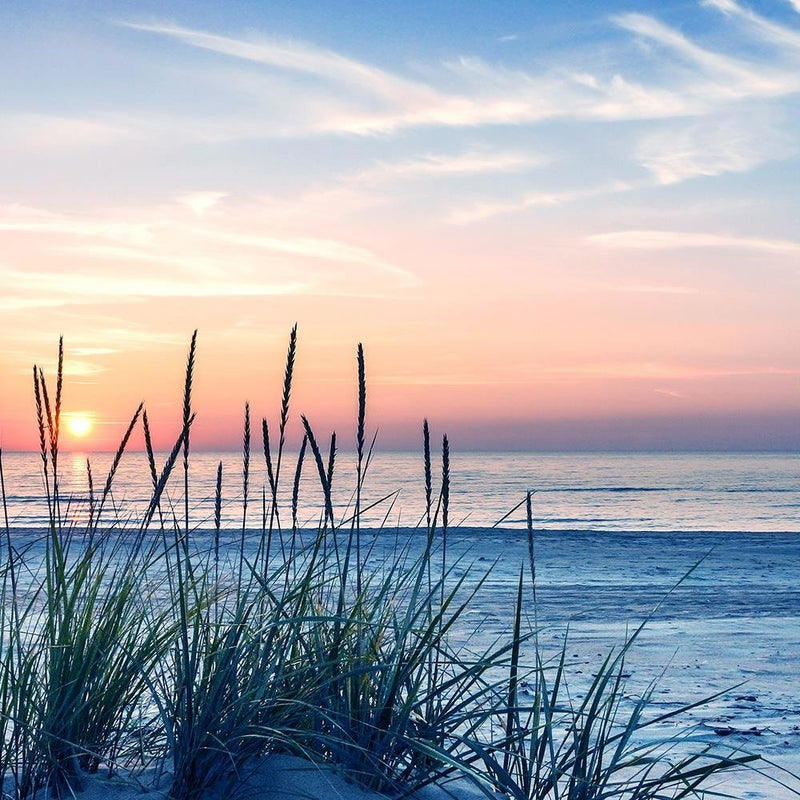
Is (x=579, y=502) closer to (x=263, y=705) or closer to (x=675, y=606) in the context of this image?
(x=675, y=606)

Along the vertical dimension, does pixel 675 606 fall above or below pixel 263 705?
below

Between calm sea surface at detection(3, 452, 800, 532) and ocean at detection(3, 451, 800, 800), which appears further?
calm sea surface at detection(3, 452, 800, 532)

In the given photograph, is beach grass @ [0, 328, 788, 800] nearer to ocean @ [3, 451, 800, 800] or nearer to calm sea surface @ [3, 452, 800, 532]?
ocean @ [3, 451, 800, 800]

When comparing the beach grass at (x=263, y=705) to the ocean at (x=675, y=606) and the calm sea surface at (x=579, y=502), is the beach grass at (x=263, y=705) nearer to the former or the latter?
the ocean at (x=675, y=606)

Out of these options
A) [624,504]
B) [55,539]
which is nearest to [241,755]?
[55,539]

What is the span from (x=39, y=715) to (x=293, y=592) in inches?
28.1

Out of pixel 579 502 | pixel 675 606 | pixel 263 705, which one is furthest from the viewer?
pixel 579 502

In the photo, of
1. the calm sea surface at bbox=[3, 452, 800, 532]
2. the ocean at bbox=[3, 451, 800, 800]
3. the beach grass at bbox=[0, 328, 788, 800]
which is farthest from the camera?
the calm sea surface at bbox=[3, 452, 800, 532]

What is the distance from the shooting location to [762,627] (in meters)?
7.58

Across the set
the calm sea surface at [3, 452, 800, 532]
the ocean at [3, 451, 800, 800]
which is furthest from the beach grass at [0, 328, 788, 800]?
the calm sea surface at [3, 452, 800, 532]

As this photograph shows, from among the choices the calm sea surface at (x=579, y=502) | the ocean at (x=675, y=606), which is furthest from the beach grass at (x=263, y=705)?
the calm sea surface at (x=579, y=502)

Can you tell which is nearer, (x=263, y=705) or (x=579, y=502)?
(x=263, y=705)

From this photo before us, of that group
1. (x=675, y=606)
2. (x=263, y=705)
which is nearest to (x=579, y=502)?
(x=675, y=606)

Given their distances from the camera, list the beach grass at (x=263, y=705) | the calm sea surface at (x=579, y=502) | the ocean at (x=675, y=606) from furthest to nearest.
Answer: the calm sea surface at (x=579, y=502) → the ocean at (x=675, y=606) → the beach grass at (x=263, y=705)
